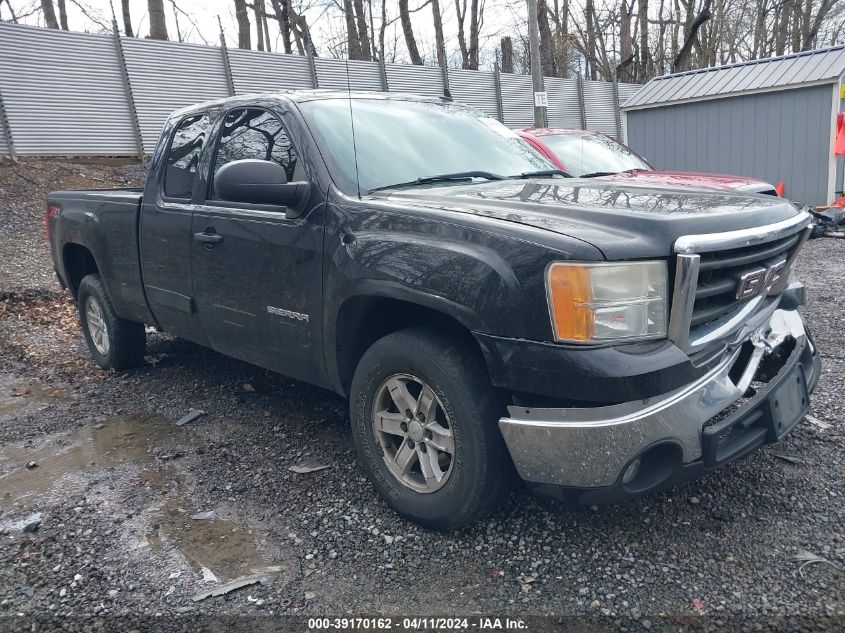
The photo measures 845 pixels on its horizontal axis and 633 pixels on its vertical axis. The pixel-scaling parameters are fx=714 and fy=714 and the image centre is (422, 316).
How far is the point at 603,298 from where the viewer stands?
239cm

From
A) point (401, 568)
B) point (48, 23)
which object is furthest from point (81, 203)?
point (48, 23)

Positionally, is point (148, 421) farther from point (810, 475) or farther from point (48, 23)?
point (48, 23)

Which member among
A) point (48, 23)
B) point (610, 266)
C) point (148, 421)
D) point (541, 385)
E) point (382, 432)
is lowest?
point (148, 421)

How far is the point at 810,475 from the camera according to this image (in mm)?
3246

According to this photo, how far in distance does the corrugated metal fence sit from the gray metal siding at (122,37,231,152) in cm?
2

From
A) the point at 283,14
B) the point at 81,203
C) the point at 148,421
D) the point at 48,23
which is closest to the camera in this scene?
the point at 148,421

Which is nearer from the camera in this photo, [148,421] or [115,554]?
[115,554]

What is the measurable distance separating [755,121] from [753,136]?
0.89ft

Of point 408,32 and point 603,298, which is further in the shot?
point 408,32

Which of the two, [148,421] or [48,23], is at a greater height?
[48,23]

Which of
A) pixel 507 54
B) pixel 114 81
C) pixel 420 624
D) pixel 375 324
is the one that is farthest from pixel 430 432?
pixel 507 54

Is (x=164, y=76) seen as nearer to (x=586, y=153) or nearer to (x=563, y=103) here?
(x=586, y=153)

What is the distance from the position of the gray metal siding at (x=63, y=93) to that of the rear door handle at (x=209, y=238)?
954 centimetres

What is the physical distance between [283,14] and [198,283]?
2381 centimetres
